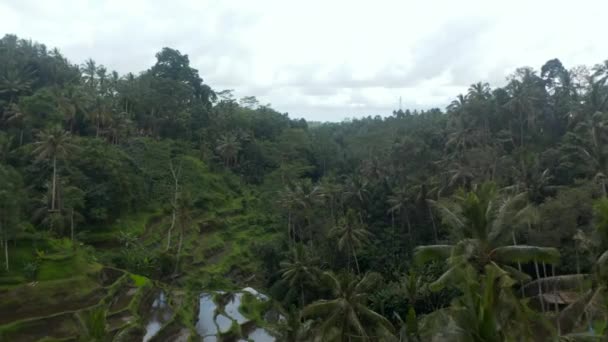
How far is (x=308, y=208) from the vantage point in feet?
142

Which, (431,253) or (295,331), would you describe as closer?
(431,253)

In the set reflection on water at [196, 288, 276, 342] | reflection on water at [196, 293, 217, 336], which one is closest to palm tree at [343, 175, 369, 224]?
reflection on water at [196, 288, 276, 342]

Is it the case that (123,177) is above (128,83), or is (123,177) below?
below

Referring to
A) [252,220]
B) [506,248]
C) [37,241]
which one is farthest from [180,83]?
[506,248]

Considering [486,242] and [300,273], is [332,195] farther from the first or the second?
[486,242]

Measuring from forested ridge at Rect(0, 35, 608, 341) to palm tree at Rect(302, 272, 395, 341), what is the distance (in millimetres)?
85

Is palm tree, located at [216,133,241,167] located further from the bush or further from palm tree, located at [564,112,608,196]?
palm tree, located at [564,112,608,196]

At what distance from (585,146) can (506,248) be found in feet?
81.5

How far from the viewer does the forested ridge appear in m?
16.7

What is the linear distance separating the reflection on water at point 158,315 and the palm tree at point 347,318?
347 inches

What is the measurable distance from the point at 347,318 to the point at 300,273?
11.8 metres

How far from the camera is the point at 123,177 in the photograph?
44.2m

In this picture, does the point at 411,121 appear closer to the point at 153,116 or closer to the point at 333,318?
the point at 153,116

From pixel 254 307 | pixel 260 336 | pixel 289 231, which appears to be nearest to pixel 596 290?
pixel 260 336
